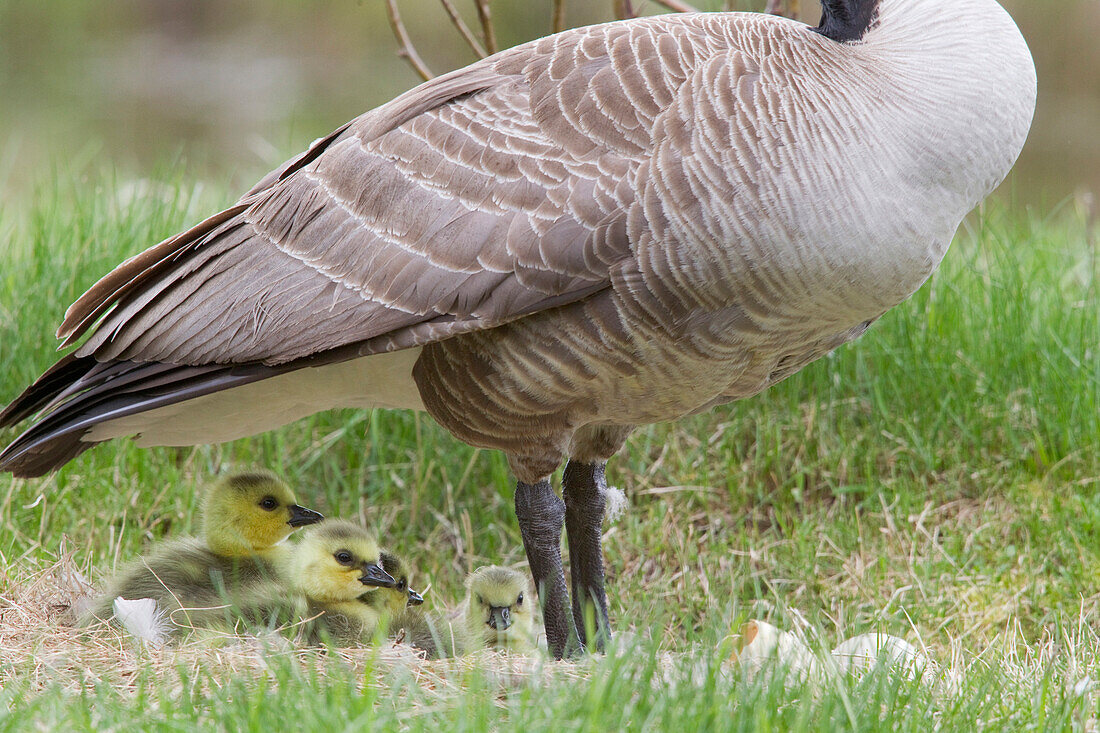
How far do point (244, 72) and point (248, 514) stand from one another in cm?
1486

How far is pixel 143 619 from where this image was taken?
3541mm

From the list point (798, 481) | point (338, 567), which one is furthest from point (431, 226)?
point (798, 481)

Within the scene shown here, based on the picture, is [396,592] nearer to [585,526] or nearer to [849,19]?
[585,526]

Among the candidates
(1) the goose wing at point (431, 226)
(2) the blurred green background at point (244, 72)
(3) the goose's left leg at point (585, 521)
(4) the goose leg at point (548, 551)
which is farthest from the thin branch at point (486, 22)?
(2) the blurred green background at point (244, 72)

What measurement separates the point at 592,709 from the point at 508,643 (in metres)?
1.41

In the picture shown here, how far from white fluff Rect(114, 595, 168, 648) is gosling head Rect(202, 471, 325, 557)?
14.0 inches

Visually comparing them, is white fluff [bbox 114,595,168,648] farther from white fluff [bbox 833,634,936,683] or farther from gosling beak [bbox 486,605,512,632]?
white fluff [bbox 833,634,936,683]

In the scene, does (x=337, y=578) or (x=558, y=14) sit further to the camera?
(x=558, y=14)

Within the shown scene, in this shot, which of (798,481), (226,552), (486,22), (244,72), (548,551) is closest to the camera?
(548,551)

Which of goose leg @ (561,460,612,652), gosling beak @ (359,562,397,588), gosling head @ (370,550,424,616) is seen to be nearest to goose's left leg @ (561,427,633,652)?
goose leg @ (561,460,612,652)

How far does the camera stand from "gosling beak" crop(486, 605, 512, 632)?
12.3 ft

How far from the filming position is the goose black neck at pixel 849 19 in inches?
134

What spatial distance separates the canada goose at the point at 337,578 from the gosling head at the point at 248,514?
20cm

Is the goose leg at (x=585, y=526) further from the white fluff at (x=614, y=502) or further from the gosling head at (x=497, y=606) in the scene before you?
the gosling head at (x=497, y=606)
